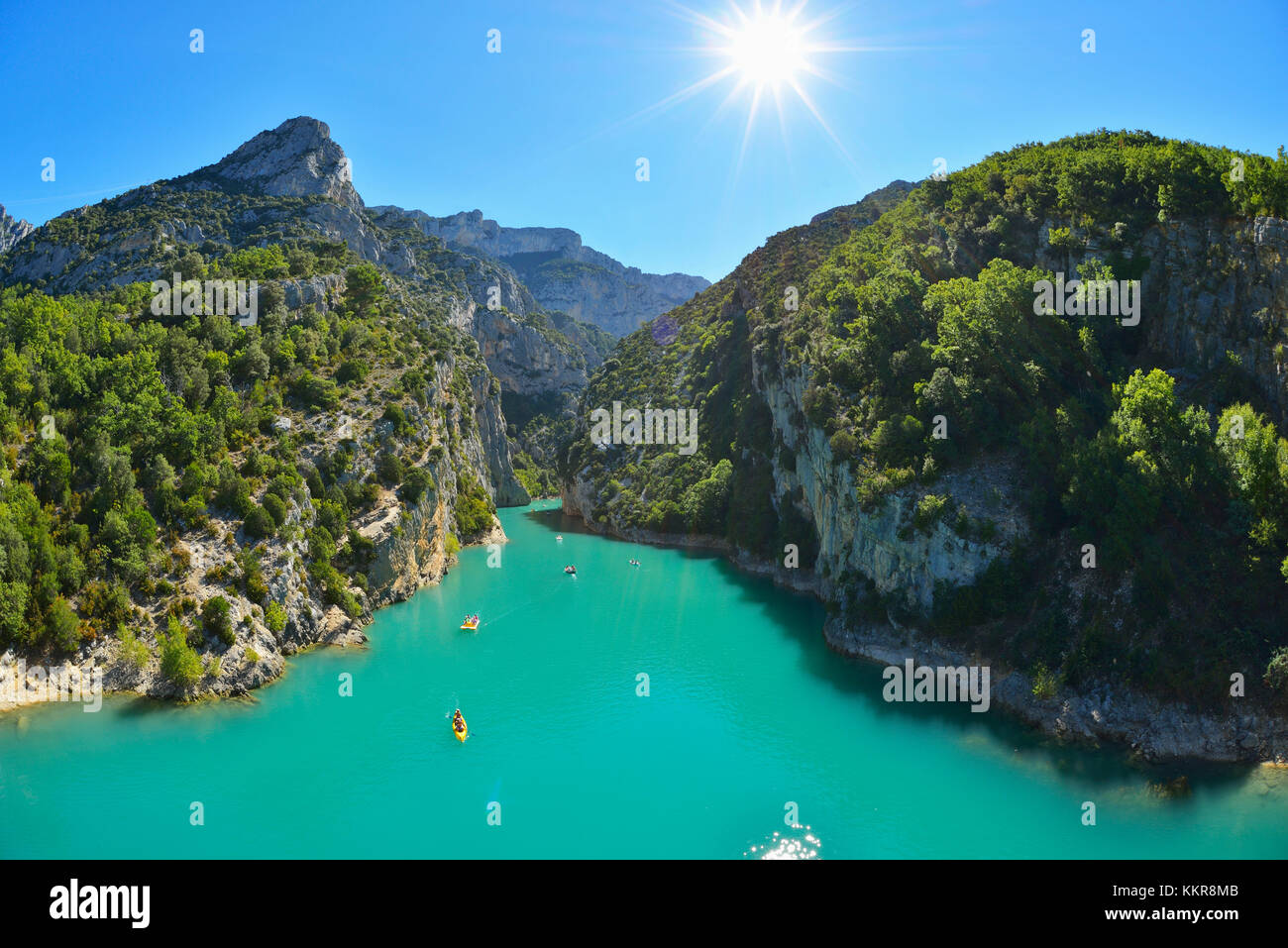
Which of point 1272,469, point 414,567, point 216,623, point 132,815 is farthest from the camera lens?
point 414,567

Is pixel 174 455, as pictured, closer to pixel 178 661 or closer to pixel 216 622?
pixel 216 622

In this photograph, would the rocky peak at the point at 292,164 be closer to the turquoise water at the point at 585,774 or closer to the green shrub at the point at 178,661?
the green shrub at the point at 178,661

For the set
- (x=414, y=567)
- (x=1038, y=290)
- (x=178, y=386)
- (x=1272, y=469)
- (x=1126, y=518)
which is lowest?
(x=414, y=567)

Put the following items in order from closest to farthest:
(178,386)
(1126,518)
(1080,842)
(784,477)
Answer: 1. (1080,842)
2. (1126,518)
3. (178,386)
4. (784,477)

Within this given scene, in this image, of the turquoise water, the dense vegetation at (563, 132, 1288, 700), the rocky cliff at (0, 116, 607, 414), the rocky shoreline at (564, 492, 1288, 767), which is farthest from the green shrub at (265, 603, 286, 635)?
the rocky cliff at (0, 116, 607, 414)

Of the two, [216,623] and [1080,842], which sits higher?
[216,623]

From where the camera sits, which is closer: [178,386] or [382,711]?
[382,711]
